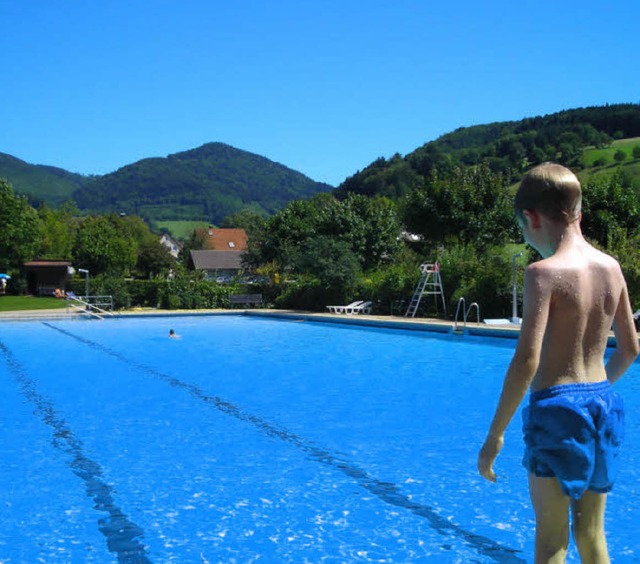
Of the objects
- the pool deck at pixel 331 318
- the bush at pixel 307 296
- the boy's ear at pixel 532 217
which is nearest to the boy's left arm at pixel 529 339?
the boy's ear at pixel 532 217

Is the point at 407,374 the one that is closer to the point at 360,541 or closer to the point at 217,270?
the point at 360,541

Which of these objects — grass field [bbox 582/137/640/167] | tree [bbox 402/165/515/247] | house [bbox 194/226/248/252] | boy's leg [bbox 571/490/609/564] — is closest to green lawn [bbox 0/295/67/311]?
tree [bbox 402/165/515/247]

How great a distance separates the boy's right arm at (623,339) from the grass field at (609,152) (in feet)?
267

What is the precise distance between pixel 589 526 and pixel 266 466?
190 inches

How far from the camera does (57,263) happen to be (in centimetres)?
4475

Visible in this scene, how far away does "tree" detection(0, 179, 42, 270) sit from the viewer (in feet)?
144

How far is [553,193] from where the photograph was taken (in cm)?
235

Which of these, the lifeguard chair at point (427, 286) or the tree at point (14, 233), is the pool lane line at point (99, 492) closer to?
the lifeguard chair at point (427, 286)

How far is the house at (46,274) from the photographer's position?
44.3 meters

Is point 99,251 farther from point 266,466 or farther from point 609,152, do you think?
point 609,152

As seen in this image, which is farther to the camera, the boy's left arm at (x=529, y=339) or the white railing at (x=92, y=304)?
the white railing at (x=92, y=304)

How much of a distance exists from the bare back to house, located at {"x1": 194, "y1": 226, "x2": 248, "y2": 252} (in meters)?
96.8

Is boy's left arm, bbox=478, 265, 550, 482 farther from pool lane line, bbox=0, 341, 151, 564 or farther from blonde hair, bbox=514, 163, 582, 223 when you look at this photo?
pool lane line, bbox=0, 341, 151, 564

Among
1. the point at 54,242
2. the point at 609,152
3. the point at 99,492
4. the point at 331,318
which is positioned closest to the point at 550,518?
the point at 99,492
